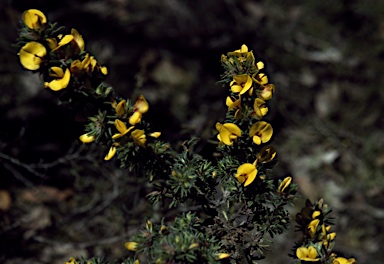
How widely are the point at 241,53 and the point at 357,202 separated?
320 cm

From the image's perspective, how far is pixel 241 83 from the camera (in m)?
2.01

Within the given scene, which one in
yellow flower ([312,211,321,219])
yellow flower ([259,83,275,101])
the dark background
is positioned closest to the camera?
yellow flower ([259,83,275,101])

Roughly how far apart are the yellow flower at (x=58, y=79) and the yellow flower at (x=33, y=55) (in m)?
0.06

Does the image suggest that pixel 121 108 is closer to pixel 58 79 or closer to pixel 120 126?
pixel 120 126

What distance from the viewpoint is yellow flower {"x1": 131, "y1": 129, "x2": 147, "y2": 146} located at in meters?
2.03

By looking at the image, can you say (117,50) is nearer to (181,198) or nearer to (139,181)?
(139,181)

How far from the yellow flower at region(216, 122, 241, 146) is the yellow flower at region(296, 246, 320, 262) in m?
0.56

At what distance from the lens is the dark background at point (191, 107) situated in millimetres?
A: 4020

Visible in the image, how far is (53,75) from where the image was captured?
1.96m

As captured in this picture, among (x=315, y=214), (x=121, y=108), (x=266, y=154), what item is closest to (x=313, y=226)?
(x=315, y=214)

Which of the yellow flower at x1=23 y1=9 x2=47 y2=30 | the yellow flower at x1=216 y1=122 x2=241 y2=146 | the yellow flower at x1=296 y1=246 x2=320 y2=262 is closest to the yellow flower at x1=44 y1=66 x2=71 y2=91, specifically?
the yellow flower at x1=23 y1=9 x2=47 y2=30

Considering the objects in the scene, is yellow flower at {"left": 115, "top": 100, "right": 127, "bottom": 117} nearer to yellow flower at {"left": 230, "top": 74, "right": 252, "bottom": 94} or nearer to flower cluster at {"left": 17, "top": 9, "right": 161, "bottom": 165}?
flower cluster at {"left": 17, "top": 9, "right": 161, "bottom": 165}

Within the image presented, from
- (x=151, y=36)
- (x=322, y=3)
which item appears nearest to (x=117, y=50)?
(x=151, y=36)

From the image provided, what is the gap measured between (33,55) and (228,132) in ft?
2.70
